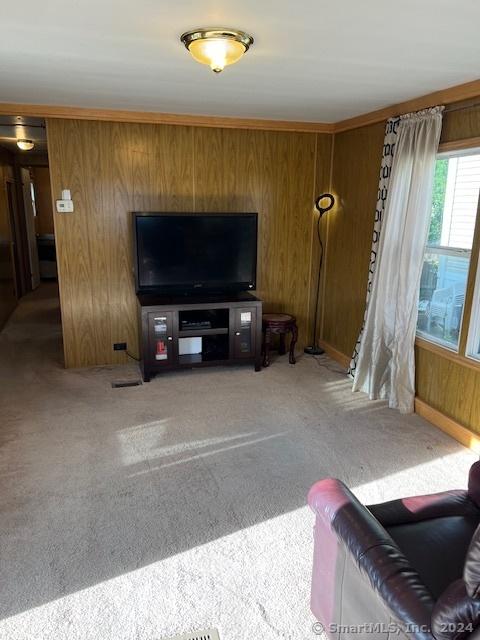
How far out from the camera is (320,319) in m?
A: 5.25

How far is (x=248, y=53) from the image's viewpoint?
8.14 feet

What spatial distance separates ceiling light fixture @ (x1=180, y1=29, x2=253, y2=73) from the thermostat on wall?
2350 millimetres

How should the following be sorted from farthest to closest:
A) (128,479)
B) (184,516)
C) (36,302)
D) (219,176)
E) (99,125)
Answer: (36,302) < (219,176) < (99,125) < (128,479) < (184,516)

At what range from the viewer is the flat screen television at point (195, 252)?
4.24 m

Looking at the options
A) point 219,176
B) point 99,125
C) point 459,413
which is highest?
point 99,125

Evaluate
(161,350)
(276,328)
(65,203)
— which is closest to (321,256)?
(276,328)

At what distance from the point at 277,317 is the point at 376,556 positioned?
3.43 m

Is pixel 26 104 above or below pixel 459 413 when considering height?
above

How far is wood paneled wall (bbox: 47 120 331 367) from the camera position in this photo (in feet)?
14.0

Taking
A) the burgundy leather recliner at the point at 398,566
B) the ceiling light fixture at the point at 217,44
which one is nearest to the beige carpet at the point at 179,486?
the burgundy leather recliner at the point at 398,566

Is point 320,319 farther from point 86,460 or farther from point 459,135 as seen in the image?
point 86,460

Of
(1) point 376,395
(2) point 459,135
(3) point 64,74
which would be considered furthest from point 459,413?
(3) point 64,74

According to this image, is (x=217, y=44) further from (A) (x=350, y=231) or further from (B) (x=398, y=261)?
(A) (x=350, y=231)

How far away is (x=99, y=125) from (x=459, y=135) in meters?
2.96
